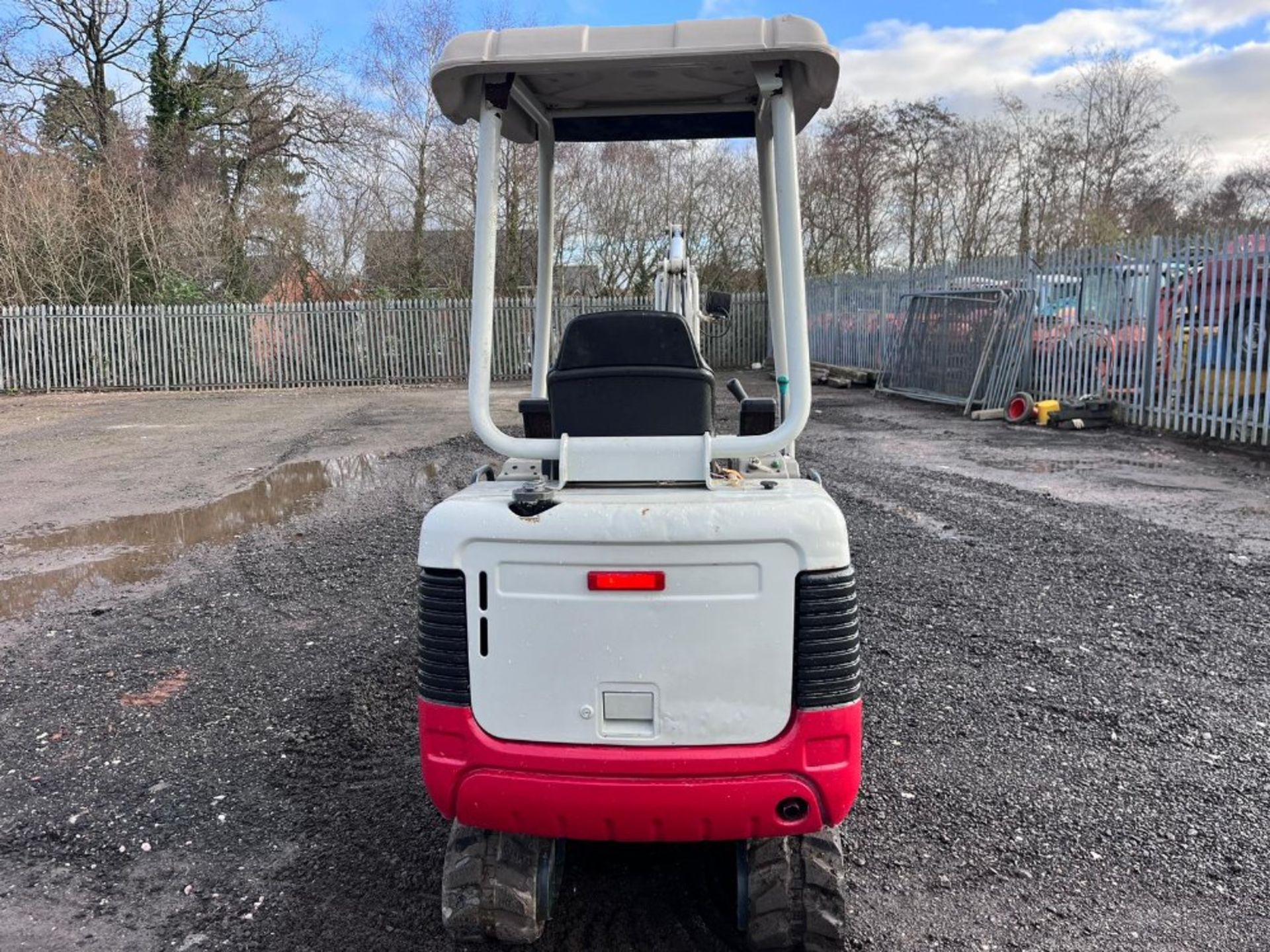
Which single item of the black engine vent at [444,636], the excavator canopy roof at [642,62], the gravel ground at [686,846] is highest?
the excavator canopy roof at [642,62]

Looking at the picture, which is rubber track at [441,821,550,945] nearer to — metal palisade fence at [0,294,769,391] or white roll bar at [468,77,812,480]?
white roll bar at [468,77,812,480]

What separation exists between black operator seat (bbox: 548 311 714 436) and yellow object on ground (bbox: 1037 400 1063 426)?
11.0 metres

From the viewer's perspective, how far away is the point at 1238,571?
6.00 metres

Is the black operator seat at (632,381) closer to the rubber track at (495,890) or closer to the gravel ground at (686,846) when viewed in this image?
the rubber track at (495,890)

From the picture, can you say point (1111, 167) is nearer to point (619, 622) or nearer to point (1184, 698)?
point (1184, 698)

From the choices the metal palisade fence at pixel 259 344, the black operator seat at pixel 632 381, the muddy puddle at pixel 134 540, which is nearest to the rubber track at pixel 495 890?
the black operator seat at pixel 632 381

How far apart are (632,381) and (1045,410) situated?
11.3 metres

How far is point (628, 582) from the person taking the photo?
2.25 metres

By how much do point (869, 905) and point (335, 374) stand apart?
2192 cm

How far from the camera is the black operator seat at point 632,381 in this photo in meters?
2.89

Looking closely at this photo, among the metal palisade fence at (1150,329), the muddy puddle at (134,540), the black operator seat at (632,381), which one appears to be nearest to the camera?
the black operator seat at (632,381)

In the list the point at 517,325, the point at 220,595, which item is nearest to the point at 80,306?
the point at 517,325

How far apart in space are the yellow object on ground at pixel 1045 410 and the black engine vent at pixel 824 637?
11518mm

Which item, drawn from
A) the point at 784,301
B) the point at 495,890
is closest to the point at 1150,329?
the point at 784,301
